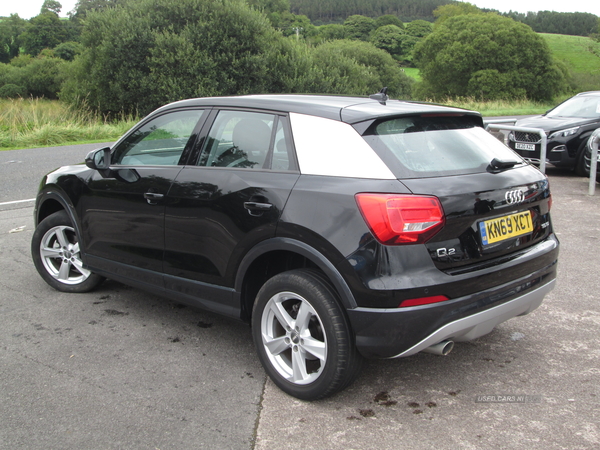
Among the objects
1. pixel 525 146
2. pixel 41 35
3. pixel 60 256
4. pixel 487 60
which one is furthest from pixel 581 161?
pixel 41 35

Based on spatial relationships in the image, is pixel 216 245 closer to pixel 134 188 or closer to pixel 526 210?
pixel 134 188

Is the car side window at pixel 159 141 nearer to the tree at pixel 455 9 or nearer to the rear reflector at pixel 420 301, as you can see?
the rear reflector at pixel 420 301

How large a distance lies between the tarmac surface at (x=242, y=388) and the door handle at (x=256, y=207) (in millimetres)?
1035

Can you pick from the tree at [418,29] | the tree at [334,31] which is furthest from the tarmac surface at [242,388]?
the tree at [418,29]

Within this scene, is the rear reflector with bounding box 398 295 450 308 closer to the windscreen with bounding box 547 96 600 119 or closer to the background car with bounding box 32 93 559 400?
the background car with bounding box 32 93 559 400

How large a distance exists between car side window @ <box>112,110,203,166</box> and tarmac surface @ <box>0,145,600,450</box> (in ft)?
4.08

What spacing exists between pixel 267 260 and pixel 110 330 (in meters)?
1.52

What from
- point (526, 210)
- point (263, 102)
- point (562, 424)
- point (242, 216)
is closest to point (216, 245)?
point (242, 216)

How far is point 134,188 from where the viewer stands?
4.14 m

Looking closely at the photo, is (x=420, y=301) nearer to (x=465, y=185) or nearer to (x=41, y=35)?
(x=465, y=185)

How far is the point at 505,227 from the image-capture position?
317 cm

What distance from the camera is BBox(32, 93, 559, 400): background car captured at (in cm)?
285

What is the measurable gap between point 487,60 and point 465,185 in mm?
72518

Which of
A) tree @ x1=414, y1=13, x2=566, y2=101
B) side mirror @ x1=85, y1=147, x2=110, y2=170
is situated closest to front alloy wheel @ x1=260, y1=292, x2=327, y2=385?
side mirror @ x1=85, y1=147, x2=110, y2=170
